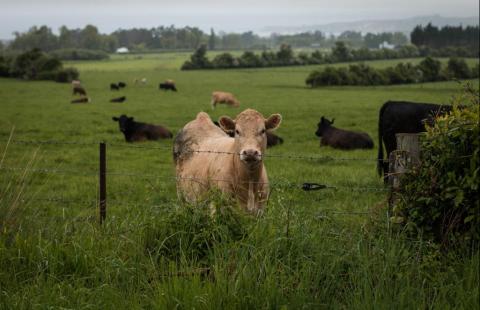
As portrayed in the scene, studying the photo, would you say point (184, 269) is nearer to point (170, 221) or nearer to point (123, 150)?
point (170, 221)

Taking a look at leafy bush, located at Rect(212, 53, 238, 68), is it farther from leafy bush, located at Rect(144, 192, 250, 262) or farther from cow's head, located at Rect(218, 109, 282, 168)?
leafy bush, located at Rect(144, 192, 250, 262)

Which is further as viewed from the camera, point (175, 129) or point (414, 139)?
point (175, 129)

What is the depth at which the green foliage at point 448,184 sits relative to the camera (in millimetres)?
4234

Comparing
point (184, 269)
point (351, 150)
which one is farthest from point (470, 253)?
point (351, 150)

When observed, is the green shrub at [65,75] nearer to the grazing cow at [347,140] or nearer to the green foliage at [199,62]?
the green foliage at [199,62]

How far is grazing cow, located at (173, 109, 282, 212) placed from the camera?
679 centimetres

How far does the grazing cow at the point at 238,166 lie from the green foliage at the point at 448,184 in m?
2.21

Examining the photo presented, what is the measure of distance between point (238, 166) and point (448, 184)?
3.14 metres

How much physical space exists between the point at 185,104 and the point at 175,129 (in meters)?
11.7

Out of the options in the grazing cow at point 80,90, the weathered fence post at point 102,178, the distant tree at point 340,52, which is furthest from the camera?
the distant tree at point 340,52

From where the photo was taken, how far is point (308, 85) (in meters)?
53.4

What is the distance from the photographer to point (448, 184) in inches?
173

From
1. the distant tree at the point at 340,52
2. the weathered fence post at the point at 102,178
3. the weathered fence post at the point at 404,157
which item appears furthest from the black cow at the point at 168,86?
the distant tree at the point at 340,52

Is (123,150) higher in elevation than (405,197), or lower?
lower
